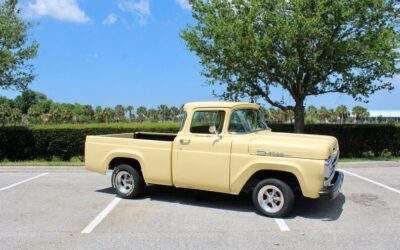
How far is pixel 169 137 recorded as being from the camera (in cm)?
1001

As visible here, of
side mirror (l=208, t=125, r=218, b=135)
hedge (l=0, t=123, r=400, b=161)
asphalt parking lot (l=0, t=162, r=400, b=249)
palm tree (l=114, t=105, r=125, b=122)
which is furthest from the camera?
palm tree (l=114, t=105, r=125, b=122)

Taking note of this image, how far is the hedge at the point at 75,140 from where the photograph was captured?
51.4 ft

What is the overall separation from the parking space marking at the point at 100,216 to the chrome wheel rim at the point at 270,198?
2.66 meters

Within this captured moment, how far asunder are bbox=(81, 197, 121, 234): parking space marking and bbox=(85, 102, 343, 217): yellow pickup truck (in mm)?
331

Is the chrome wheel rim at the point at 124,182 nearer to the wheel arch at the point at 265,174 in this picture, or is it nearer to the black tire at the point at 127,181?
the black tire at the point at 127,181

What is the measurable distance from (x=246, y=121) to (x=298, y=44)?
21.0 feet

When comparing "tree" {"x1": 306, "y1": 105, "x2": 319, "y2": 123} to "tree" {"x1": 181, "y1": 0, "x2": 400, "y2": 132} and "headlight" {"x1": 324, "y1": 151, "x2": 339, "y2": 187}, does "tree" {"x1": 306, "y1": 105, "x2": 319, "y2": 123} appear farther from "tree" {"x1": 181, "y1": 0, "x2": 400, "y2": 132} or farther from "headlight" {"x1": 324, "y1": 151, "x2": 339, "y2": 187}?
"headlight" {"x1": 324, "y1": 151, "x2": 339, "y2": 187}

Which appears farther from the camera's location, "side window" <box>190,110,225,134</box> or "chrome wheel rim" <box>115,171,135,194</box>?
"chrome wheel rim" <box>115,171,135,194</box>

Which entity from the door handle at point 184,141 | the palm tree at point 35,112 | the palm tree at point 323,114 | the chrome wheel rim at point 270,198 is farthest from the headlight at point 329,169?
the palm tree at point 35,112

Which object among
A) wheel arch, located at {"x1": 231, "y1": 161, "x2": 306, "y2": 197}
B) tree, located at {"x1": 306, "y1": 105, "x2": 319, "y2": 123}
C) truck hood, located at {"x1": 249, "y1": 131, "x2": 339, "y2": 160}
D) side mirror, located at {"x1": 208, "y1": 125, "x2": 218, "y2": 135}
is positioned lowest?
wheel arch, located at {"x1": 231, "y1": 161, "x2": 306, "y2": 197}

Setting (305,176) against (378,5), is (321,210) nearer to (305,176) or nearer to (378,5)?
(305,176)

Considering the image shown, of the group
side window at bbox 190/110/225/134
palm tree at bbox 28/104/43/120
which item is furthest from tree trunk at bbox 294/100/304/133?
palm tree at bbox 28/104/43/120

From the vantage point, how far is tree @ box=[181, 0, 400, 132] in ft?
43.7

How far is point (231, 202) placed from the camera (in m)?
8.34
